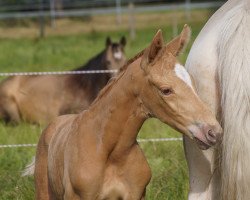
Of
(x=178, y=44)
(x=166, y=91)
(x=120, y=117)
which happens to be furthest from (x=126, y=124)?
(x=178, y=44)

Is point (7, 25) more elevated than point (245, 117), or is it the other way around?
point (245, 117)

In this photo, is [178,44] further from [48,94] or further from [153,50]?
[48,94]

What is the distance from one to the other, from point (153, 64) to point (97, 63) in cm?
669

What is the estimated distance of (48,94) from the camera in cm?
1050

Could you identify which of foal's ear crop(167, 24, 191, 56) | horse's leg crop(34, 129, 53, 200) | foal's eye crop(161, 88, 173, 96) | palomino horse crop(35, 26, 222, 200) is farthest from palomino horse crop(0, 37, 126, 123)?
foal's eye crop(161, 88, 173, 96)

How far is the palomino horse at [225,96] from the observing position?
402cm

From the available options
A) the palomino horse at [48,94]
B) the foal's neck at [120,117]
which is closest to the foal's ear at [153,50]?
the foal's neck at [120,117]

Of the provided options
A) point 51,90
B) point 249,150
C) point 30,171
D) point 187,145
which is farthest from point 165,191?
point 51,90

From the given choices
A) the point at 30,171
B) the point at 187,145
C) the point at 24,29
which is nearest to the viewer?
the point at 187,145

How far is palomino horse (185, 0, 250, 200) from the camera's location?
4.02 metres

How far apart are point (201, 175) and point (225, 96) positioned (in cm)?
54

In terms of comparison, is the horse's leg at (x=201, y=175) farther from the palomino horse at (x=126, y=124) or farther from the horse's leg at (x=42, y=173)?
the horse's leg at (x=42, y=173)

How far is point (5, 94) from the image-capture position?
423 inches

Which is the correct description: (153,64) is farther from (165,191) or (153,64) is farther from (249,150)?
(165,191)
